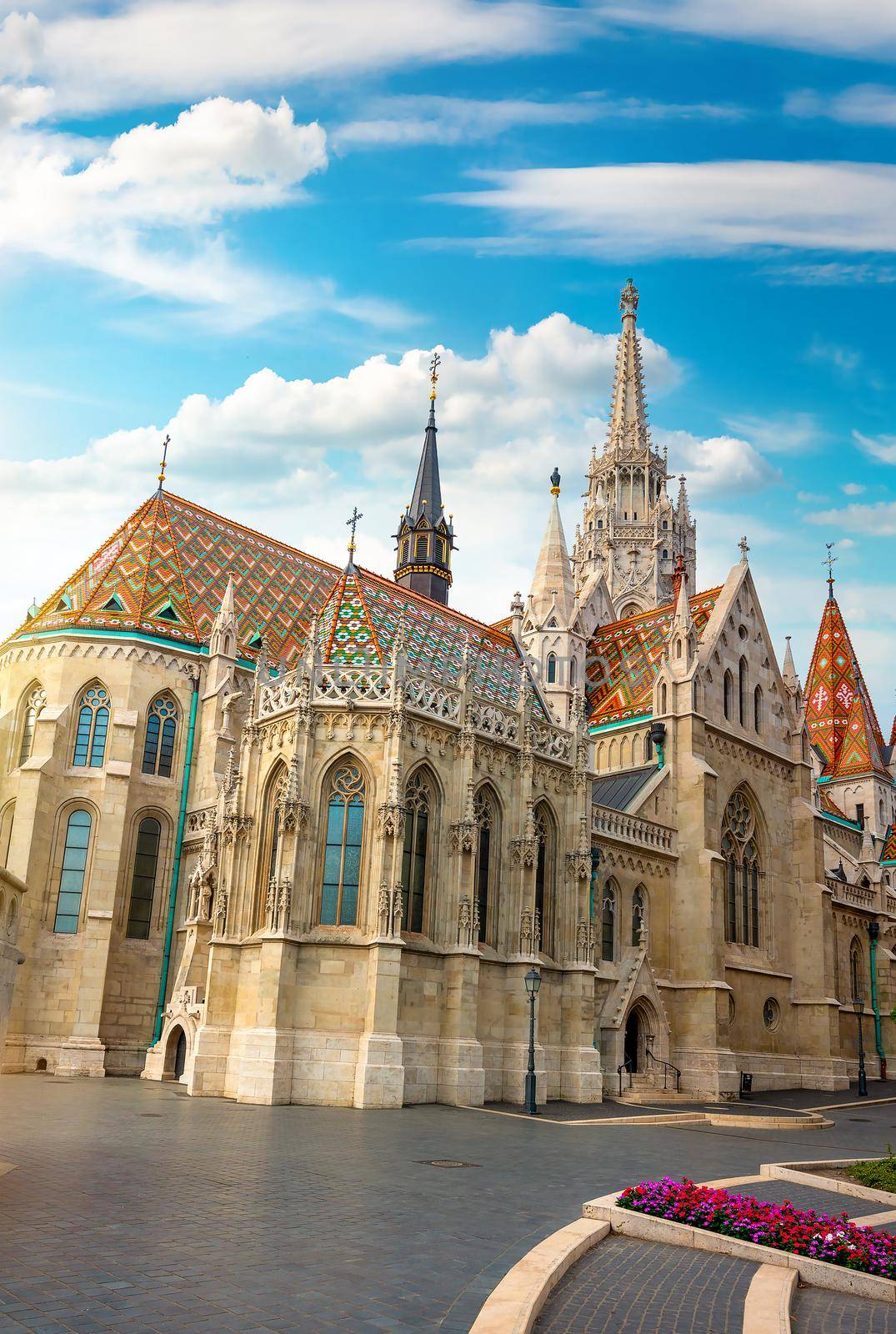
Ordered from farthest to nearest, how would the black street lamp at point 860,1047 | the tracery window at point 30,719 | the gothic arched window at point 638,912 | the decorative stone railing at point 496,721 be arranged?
the black street lamp at point 860,1047
the gothic arched window at point 638,912
the tracery window at point 30,719
the decorative stone railing at point 496,721

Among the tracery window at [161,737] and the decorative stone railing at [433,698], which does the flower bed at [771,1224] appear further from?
the tracery window at [161,737]

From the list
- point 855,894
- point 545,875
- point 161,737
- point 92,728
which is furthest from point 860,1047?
point 92,728

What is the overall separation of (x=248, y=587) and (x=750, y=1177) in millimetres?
28376

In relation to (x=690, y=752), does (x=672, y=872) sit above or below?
below

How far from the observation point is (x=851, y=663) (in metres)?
65.5

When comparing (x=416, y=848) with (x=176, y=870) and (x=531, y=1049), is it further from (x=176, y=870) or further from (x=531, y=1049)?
(x=176, y=870)

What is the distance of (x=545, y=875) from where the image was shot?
2861 cm

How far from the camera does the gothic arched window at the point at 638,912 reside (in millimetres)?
33469

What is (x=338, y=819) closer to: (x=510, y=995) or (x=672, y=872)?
(x=510, y=995)

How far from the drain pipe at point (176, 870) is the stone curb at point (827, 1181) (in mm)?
21096

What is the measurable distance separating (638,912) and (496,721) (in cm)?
1023

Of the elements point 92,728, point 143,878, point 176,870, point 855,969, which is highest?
point 92,728

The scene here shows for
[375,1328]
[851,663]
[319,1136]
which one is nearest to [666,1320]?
[375,1328]

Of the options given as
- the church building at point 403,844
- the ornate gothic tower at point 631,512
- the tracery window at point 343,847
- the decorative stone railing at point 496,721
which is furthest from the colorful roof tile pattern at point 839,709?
the tracery window at point 343,847
